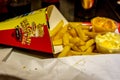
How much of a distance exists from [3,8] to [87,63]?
60cm

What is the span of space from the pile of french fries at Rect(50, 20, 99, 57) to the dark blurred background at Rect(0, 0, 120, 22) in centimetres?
29

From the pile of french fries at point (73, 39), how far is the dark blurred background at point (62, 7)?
29 cm

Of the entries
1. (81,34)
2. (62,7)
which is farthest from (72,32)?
(62,7)

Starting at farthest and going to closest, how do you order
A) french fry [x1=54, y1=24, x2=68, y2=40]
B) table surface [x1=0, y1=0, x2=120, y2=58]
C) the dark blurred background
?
table surface [x1=0, y1=0, x2=120, y2=58] < the dark blurred background < french fry [x1=54, y1=24, x2=68, y2=40]

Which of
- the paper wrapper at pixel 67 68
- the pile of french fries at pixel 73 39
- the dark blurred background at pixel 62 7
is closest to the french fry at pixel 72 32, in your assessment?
the pile of french fries at pixel 73 39

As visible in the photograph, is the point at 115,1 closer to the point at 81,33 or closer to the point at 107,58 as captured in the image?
the point at 81,33

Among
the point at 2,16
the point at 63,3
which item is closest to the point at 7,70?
the point at 2,16

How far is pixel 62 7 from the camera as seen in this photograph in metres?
1.52

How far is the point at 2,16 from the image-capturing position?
A: 4.01 ft

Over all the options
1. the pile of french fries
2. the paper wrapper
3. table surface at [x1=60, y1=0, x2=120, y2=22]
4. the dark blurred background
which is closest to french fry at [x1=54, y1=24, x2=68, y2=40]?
the pile of french fries

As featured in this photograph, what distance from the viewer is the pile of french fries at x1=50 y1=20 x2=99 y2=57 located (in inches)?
36.3

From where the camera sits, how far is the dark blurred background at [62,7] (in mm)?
1224

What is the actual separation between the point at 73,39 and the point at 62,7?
1.97ft

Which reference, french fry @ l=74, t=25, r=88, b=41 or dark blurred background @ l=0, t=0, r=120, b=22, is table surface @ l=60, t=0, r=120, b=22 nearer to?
dark blurred background @ l=0, t=0, r=120, b=22
